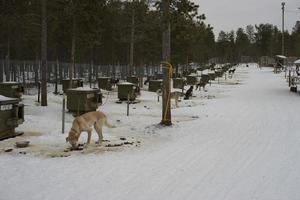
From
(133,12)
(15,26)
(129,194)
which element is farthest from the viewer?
(133,12)

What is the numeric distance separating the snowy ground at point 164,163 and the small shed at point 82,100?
2.36 m

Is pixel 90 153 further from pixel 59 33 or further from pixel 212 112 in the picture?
pixel 59 33

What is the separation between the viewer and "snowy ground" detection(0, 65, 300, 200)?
7.65m

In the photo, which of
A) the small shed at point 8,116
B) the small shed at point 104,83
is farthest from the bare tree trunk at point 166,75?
the small shed at point 104,83

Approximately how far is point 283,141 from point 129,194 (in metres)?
6.45

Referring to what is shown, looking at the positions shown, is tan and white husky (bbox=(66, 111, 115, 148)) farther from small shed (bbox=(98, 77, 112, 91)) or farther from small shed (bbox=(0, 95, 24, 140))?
small shed (bbox=(98, 77, 112, 91))

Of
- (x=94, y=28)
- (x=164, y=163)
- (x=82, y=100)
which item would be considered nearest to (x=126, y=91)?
(x=94, y=28)

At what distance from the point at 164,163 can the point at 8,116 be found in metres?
5.27

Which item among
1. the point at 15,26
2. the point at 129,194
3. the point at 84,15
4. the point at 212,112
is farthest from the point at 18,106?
the point at 15,26

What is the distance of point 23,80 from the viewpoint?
2972 cm

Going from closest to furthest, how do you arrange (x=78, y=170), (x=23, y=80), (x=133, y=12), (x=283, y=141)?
(x=78, y=170)
(x=283, y=141)
(x=23, y=80)
(x=133, y=12)

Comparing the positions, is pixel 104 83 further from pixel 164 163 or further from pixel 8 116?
pixel 164 163

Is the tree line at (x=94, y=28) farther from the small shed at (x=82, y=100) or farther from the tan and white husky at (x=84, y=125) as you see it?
the tan and white husky at (x=84, y=125)

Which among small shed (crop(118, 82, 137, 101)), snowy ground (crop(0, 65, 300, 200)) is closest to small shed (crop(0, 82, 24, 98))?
snowy ground (crop(0, 65, 300, 200))
